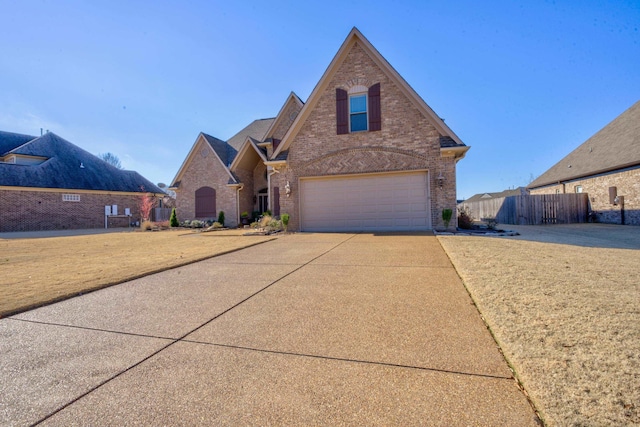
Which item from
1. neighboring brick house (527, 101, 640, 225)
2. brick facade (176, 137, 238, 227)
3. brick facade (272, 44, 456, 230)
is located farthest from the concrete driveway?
neighboring brick house (527, 101, 640, 225)

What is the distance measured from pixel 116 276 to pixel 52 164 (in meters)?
23.8

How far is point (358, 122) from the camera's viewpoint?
1156 cm

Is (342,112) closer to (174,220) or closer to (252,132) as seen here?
(252,132)

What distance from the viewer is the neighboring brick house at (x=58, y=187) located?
18.5m

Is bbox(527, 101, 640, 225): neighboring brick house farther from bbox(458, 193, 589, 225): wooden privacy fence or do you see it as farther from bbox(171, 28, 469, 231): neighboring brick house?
bbox(171, 28, 469, 231): neighboring brick house

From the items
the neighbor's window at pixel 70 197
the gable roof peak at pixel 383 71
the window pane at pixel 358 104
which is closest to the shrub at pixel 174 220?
the neighbor's window at pixel 70 197

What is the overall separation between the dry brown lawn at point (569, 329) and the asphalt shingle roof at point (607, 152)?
1474 centimetres

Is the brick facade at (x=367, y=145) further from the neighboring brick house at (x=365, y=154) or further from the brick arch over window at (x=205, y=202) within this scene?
the brick arch over window at (x=205, y=202)

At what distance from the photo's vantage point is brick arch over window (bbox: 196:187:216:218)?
18.4 metres

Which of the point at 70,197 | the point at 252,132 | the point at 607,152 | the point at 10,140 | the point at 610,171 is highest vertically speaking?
the point at 10,140

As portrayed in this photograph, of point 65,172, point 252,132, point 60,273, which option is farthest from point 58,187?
point 60,273

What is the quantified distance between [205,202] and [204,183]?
4.21ft

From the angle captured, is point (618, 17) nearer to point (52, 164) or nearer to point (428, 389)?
point (428, 389)

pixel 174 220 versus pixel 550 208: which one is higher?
pixel 550 208
